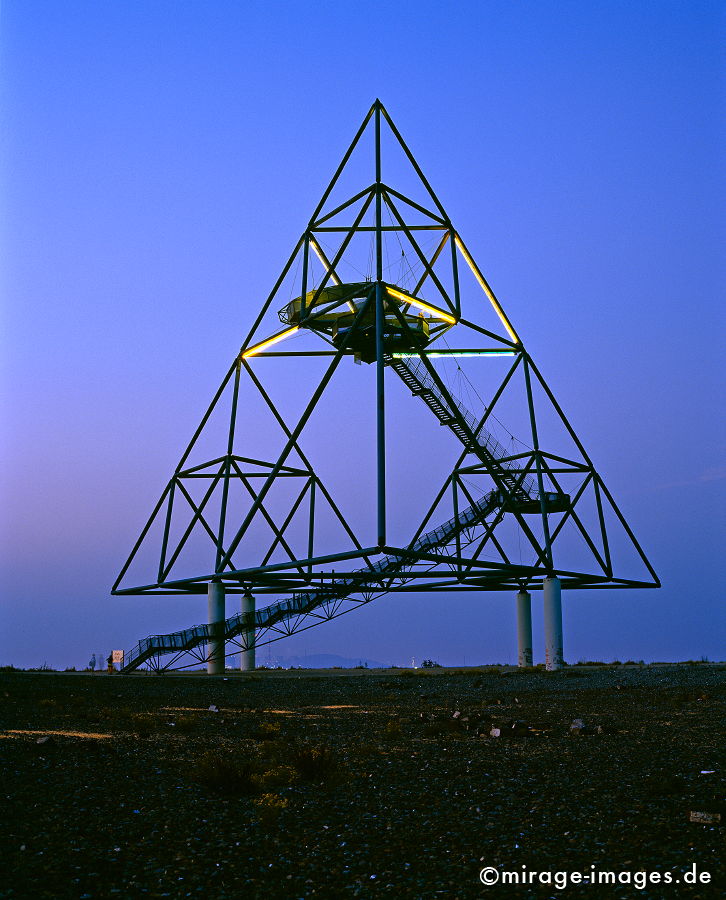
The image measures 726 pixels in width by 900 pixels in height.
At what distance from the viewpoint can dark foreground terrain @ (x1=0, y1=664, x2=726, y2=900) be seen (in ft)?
24.3

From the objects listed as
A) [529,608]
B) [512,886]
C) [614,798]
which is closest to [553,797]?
[614,798]

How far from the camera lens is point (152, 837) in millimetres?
8453

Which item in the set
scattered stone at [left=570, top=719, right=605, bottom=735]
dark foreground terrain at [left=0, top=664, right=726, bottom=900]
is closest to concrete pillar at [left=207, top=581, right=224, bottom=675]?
dark foreground terrain at [left=0, top=664, right=726, bottom=900]

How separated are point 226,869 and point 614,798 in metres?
4.34

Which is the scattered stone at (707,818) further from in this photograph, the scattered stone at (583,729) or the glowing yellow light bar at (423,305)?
the glowing yellow light bar at (423,305)

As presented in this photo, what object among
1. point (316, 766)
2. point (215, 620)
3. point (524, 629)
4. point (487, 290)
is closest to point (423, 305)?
point (487, 290)

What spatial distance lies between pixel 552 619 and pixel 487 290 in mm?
14160

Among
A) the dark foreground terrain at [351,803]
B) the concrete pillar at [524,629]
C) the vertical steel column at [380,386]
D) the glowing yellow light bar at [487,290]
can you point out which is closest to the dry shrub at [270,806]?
the dark foreground terrain at [351,803]

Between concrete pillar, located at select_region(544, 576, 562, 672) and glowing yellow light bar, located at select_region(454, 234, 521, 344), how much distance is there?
10602 mm

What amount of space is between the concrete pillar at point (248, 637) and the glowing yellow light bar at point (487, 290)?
16301 millimetres

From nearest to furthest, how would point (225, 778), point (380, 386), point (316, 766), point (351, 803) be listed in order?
point (351, 803) → point (225, 778) → point (316, 766) → point (380, 386)

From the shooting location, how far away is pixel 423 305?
99.2ft

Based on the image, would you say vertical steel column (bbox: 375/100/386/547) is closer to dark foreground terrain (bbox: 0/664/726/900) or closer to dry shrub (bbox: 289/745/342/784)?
dark foreground terrain (bbox: 0/664/726/900)

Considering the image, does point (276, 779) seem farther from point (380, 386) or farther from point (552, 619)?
point (552, 619)
